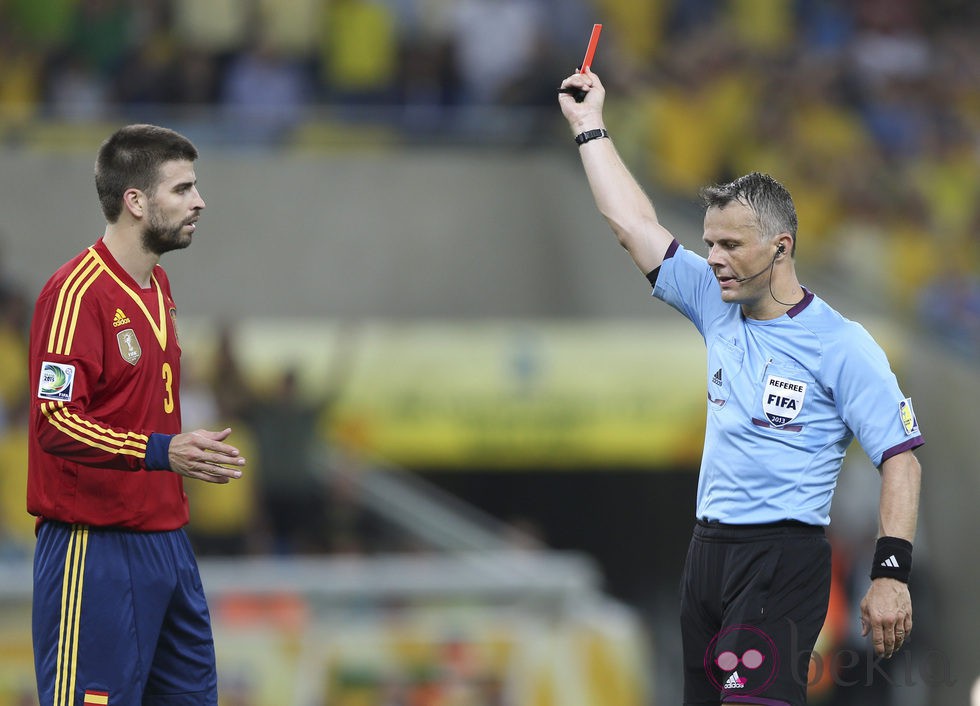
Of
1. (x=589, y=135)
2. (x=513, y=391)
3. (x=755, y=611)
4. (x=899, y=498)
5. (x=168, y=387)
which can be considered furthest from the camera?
(x=513, y=391)

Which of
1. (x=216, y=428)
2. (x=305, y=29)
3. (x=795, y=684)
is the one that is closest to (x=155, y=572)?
(x=795, y=684)

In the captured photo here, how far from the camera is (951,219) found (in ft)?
45.8

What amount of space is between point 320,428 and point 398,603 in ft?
9.10

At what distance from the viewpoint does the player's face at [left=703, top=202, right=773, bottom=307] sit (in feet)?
15.1

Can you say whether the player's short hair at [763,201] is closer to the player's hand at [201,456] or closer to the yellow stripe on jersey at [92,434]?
the player's hand at [201,456]

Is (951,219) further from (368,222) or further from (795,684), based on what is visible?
(795,684)

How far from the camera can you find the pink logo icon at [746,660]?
4461 millimetres

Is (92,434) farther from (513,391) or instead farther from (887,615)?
(513,391)

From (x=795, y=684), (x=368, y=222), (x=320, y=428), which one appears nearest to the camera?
(x=795, y=684)

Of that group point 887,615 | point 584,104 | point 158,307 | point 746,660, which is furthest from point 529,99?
point 887,615

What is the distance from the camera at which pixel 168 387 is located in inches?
193

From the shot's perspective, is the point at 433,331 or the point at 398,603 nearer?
the point at 398,603

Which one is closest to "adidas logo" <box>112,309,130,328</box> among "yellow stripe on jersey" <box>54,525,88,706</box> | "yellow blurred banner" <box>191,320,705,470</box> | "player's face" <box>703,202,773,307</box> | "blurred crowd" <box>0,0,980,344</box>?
"yellow stripe on jersey" <box>54,525,88,706</box>

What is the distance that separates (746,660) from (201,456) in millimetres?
1722
